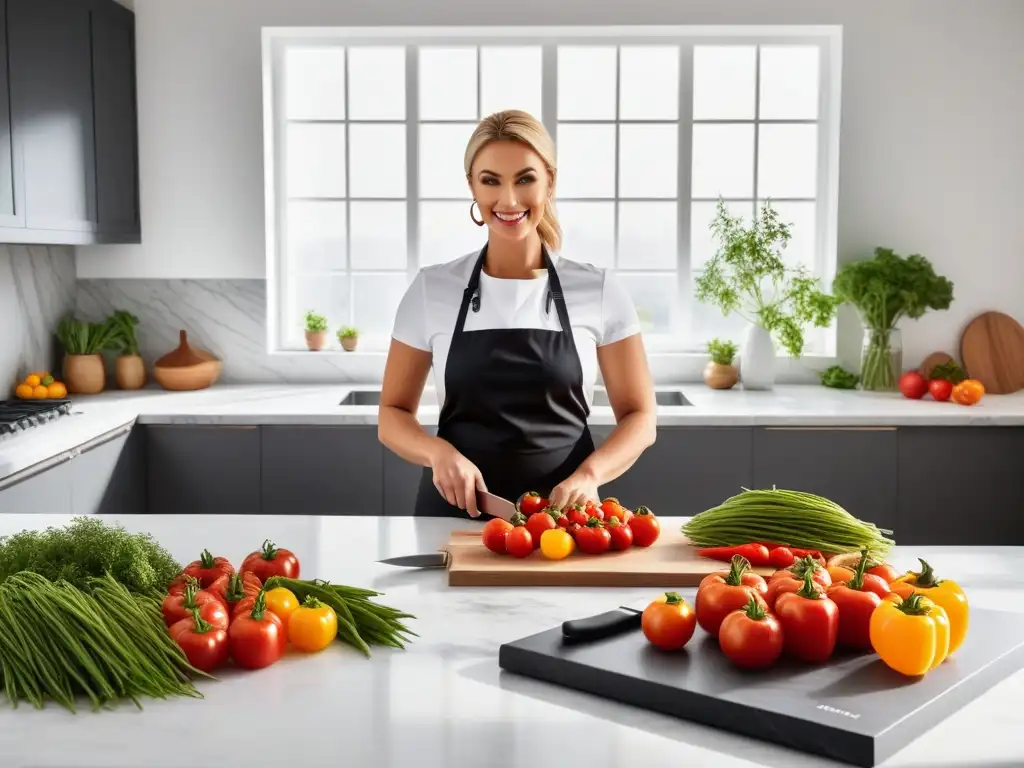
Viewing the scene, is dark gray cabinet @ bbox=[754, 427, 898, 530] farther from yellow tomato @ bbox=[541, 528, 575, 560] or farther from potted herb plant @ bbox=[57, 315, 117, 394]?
potted herb plant @ bbox=[57, 315, 117, 394]

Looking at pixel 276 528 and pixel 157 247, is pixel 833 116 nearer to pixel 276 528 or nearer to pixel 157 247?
pixel 157 247

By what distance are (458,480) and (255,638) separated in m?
0.82

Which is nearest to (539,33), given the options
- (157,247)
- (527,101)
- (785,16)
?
(527,101)

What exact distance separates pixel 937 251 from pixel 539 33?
1839 millimetres

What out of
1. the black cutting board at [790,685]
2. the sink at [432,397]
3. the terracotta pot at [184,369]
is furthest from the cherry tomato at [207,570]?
the terracotta pot at [184,369]

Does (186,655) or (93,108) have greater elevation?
(93,108)

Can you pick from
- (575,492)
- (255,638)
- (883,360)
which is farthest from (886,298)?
(255,638)

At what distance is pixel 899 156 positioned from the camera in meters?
4.59

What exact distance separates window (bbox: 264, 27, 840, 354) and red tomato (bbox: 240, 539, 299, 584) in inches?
119

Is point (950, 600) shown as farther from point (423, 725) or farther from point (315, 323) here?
point (315, 323)

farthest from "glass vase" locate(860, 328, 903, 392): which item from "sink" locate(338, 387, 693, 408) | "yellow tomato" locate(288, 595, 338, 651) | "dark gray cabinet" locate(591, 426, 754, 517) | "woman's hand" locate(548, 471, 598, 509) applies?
"yellow tomato" locate(288, 595, 338, 651)

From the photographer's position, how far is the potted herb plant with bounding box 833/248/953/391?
4.38 meters

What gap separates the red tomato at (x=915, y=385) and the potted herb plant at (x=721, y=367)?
0.65 metres

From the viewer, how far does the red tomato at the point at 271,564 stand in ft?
5.79
